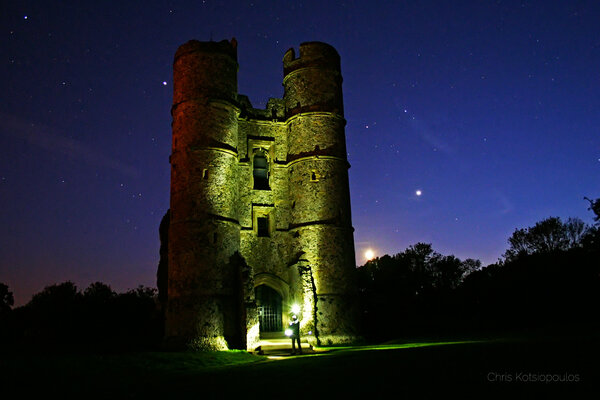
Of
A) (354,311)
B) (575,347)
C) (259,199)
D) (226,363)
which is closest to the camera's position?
(575,347)

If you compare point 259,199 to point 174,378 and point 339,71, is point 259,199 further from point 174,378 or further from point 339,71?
point 174,378

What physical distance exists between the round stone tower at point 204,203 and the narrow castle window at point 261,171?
2233 mm

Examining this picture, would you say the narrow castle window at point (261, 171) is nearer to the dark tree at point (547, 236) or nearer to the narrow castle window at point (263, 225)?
the narrow castle window at point (263, 225)

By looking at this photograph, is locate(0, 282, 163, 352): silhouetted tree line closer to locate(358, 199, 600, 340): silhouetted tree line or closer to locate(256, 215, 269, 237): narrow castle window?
locate(256, 215, 269, 237): narrow castle window

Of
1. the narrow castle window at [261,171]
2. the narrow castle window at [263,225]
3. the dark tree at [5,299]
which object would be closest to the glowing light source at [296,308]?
the narrow castle window at [263,225]

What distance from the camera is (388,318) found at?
37.2m

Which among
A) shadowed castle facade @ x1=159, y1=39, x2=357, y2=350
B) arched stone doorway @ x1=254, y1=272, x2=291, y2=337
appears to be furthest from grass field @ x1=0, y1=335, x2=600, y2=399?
arched stone doorway @ x1=254, y1=272, x2=291, y2=337

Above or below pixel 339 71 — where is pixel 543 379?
below

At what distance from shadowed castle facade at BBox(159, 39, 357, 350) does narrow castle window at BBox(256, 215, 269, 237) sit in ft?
0.27

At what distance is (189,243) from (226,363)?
768 centimetres

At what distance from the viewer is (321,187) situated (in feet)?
86.4

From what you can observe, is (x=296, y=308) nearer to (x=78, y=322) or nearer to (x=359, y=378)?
(x=359, y=378)

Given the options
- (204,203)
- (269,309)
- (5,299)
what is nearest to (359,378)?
(204,203)

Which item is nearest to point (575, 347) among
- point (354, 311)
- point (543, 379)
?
point (543, 379)
